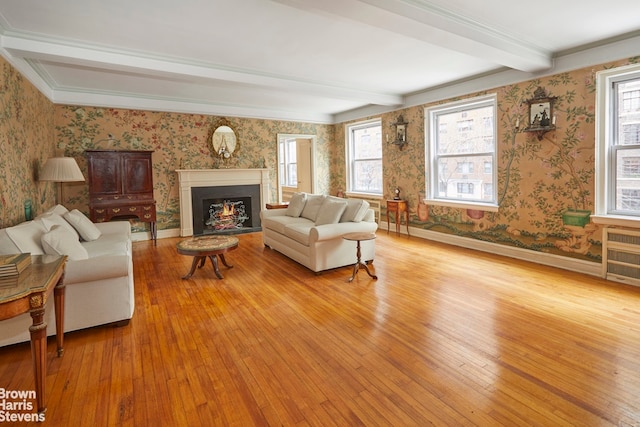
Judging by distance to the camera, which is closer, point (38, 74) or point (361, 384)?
point (361, 384)

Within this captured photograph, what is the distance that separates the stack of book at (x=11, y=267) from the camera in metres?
1.81

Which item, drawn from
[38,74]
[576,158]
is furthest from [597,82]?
[38,74]

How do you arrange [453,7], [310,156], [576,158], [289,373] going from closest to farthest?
[289,373]
[453,7]
[576,158]
[310,156]

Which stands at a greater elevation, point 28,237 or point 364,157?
point 364,157

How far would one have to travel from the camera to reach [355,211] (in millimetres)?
A: 4512

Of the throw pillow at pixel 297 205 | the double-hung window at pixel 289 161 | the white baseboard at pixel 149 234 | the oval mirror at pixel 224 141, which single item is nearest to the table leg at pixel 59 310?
the throw pillow at pixel 297 205

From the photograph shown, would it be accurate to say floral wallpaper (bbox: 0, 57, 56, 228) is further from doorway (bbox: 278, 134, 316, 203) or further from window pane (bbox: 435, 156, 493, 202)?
window pane (bbox: 435, 156, 493, 202)

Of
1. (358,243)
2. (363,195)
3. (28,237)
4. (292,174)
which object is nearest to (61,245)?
(28,237)

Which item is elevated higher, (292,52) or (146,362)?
(292,52)

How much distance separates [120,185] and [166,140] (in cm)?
119

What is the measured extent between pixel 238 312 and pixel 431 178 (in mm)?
4150

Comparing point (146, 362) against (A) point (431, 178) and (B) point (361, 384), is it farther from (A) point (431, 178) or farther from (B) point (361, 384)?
(A) point (431, 178)

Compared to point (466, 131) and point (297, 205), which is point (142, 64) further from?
point (466, 131)

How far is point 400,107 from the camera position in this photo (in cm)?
642
